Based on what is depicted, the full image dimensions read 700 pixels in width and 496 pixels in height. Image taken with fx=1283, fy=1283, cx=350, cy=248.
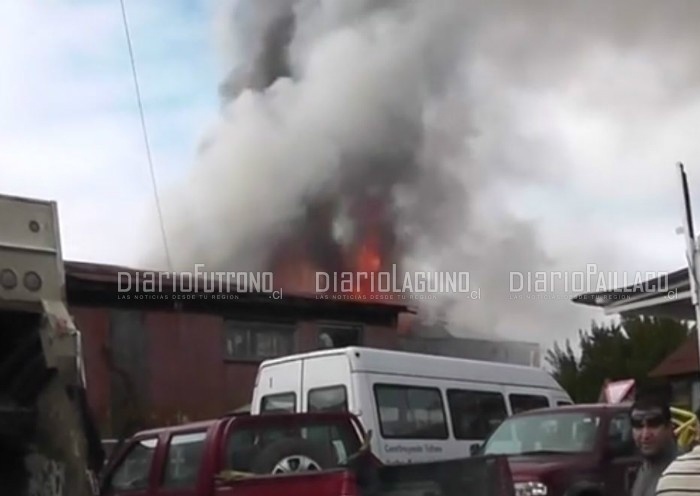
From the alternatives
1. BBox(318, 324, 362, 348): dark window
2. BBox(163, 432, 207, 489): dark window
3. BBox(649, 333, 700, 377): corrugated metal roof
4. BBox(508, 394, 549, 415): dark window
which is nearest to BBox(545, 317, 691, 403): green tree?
BBox(318, 324, 362, 348): dark window

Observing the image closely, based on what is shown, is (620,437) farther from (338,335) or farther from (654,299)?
(338,335)

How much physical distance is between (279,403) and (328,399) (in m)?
0.87

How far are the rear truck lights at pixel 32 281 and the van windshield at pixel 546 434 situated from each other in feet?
16.3

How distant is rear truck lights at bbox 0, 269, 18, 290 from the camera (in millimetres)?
7168

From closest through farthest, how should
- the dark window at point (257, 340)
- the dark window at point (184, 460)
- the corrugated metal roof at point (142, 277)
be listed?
the dark window at point (184, 460) < the corrugated metal roof at point (142, 277) < the dark window at point (257, 340)

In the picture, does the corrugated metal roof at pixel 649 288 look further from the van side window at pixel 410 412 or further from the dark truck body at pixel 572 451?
the van side window at pixel 410 412

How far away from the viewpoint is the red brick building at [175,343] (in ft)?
74.5

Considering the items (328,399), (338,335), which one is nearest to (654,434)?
(328,399)

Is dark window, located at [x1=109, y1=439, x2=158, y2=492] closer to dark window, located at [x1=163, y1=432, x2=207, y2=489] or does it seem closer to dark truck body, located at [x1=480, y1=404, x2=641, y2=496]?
dark window, located at [x1=163, y1=432, x2=207, y2=489]

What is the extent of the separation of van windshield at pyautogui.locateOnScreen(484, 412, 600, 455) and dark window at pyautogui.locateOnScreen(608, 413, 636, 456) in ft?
0.43

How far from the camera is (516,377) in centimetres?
1476

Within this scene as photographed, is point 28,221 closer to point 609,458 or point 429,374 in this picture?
point 609,458

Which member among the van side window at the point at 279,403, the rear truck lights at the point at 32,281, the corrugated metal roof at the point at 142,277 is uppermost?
the corrugated metal roof at the point at 142,277

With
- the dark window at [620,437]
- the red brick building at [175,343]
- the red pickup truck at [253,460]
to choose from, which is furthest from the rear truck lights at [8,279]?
the red brick building at [175,343]
